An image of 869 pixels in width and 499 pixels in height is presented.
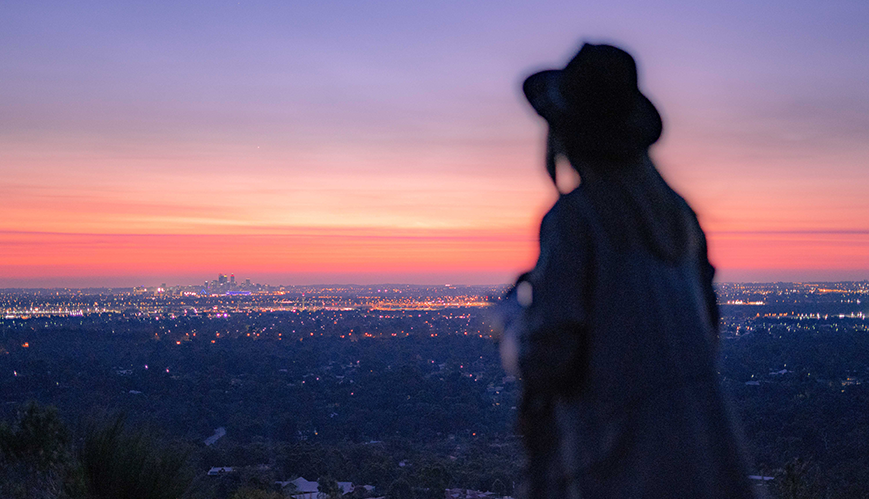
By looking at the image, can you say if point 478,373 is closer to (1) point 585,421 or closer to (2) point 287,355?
(2) point 287,355

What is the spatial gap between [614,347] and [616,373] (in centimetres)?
4

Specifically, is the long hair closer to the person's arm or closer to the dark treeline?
the person's arm

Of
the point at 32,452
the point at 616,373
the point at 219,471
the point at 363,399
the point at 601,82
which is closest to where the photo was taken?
the point at 616,373

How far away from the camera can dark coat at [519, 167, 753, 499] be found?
0.95 m

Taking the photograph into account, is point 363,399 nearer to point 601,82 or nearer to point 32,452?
point 32,452

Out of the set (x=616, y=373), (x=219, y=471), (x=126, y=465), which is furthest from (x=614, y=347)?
(x=219, y=471)

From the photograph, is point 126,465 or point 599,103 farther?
point 126,465

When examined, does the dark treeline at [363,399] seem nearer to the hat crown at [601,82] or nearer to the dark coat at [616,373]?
the dark coat at [616,373]

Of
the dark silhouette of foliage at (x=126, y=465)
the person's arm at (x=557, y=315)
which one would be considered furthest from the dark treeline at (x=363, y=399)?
the dark silhouette of foliage at (x=126, y=465)

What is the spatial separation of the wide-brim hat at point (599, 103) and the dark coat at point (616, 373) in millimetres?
119

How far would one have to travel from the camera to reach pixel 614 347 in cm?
98

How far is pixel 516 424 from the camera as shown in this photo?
1053 millimetres

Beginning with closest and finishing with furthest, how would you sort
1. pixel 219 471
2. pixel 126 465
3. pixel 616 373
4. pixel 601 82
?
pixel 616 373, pixel 601 82, pixel 126 465, pixel 219 471

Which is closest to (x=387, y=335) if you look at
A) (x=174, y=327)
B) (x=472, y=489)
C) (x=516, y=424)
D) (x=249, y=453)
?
(x=174, y=327)
